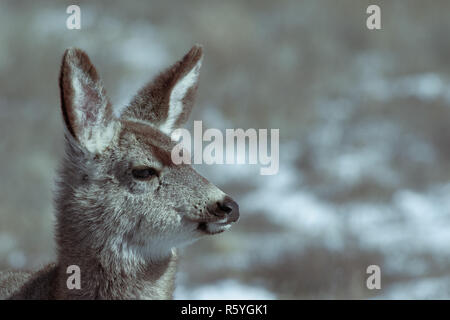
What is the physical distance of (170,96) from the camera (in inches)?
217

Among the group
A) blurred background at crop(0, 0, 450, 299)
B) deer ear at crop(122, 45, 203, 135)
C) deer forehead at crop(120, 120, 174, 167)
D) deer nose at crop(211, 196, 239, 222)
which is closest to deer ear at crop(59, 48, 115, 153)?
deer forehead at crop(120, 120, 174, 167)

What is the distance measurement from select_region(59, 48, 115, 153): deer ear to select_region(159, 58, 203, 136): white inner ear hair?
646 millimetres

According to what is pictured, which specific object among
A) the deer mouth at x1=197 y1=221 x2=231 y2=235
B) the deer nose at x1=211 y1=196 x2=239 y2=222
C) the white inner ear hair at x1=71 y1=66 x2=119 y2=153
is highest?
the white inner ear hair at x1=71 y1=66 x2=119 y2=153

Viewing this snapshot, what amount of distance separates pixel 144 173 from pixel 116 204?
0.25m

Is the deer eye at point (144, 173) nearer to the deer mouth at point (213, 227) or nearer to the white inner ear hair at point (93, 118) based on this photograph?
the white inner ear hair at point (93, 118)

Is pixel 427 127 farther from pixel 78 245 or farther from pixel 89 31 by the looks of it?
pixel 78 245

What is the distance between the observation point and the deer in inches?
187

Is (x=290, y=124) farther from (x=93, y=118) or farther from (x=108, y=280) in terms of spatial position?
(x=108, y=280)

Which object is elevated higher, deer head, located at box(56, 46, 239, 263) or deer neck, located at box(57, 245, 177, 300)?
deer head, located at box(56, 46, 239, 263)

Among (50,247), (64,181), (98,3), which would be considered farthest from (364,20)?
(64,181)

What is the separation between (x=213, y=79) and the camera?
1878cm
